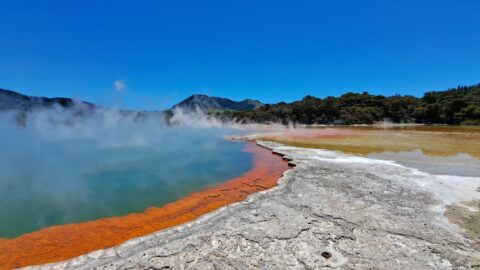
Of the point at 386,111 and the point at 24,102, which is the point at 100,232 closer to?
the point at 24,102

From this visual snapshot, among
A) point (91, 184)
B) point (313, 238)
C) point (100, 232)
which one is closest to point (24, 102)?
point (91, 184)

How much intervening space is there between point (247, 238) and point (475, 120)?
206ft

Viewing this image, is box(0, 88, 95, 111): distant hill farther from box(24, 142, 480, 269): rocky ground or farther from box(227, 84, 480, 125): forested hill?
box(24, 142, 480, 269): rocky ground

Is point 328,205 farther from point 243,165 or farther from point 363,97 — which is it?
point 363,97

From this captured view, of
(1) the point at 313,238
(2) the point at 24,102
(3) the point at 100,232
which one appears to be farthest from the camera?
(2) the point at 24,102

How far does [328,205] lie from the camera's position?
6.23 m

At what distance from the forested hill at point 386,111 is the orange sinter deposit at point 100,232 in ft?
199

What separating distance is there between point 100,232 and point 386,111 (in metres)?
75.3

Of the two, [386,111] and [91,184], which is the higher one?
[386,111]

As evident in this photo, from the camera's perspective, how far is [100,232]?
19.5ft

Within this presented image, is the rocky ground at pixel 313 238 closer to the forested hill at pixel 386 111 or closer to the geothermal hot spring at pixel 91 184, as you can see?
the geothermal hot spring at pixel 91 184

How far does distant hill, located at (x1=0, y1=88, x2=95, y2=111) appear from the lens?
51.8m

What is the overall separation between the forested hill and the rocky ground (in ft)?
193

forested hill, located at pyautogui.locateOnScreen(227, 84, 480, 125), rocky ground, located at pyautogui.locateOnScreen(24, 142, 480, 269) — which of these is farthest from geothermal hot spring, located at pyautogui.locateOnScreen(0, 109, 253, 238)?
forested hill, located at pyautogui.locateOnScreen(227, 84, 480, 125)
